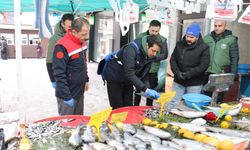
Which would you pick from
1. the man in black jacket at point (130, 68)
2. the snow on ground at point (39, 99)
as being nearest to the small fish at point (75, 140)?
the man in black jacket at point (130, 68)

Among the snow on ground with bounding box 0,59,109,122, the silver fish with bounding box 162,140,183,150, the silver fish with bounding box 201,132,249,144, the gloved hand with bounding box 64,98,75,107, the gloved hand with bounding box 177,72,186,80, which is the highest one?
the gloved hand with bounding box 177,72,186,80

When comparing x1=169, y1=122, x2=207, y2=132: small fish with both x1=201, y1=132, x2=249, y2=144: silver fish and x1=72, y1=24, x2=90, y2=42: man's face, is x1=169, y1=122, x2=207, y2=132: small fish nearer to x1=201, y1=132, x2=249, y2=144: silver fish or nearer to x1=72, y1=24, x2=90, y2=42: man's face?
x1=201, y1=132, x2=249, y2=144: silver fish

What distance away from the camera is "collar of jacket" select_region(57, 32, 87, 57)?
8.57ft

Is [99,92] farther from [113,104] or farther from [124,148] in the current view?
[124,148]

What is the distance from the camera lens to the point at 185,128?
1.85 meters

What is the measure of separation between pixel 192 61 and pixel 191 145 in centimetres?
203

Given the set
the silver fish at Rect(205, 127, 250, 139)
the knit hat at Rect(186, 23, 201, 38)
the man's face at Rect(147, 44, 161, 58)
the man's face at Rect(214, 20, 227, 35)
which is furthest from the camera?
the man's face at Rect(214, 20, 227, 35)

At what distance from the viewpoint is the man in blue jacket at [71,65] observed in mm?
2578

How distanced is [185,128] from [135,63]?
1.30 metres

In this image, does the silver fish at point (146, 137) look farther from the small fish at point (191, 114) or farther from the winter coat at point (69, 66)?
the winter coat at point (69, 66)

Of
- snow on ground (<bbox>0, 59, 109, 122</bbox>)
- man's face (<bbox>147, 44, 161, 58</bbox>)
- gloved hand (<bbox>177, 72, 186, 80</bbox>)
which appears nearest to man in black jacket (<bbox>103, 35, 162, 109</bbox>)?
man's face (<bbox>147, 44, 161, 58</bbox>)

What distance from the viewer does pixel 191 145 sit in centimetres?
155

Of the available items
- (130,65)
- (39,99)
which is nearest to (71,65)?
(130,65)

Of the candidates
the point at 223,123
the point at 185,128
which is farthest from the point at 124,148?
the point at 223,123
